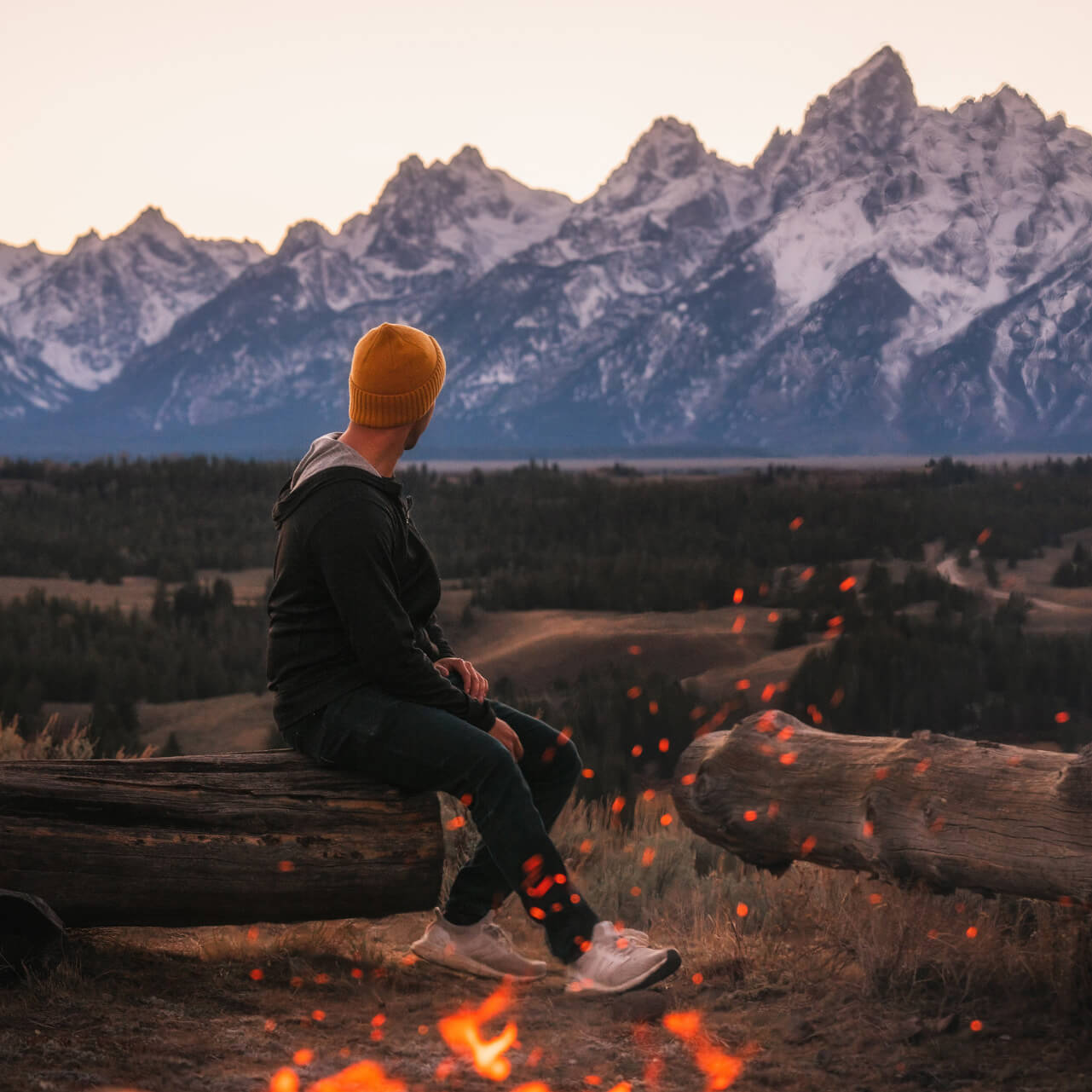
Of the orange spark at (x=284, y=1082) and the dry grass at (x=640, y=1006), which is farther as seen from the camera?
the dry grass at (x=640, y=1006)

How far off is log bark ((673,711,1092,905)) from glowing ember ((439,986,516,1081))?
1244 millimetres

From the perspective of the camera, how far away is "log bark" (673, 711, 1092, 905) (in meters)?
4.20

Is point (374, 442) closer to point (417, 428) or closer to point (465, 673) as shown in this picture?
point (417, 428)

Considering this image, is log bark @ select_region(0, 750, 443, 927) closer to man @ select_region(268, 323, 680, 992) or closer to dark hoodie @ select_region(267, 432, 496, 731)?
man @ select_region(268, 323, 680, 992)

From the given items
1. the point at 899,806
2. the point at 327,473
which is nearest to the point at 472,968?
the point at 899,806

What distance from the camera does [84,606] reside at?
32.3 metres

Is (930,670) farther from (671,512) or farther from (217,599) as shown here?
(671,512)

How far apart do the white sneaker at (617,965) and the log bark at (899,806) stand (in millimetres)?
976

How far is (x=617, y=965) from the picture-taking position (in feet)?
13.6

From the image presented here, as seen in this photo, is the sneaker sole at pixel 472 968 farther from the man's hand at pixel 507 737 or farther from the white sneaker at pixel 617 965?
the man's hand at pixel 507 737

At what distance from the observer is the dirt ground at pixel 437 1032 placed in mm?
3555

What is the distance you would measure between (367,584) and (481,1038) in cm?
142

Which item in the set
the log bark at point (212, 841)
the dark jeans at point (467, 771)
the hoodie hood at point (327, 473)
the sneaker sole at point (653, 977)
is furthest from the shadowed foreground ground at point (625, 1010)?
the hoodie hood at point (327, 473)

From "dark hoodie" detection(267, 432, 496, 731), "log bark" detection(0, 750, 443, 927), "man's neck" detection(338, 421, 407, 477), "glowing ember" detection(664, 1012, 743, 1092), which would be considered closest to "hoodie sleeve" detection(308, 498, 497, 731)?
"dark hoodie" detection(267, 432, 496, 731)
